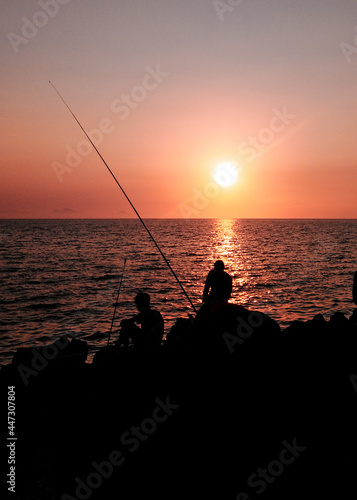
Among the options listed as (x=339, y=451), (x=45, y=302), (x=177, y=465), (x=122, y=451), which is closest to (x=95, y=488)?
(x=122, y=451)

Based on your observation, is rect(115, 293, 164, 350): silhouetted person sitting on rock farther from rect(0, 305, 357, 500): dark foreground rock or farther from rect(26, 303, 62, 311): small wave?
rect(26, 303, 62, 311): small wave

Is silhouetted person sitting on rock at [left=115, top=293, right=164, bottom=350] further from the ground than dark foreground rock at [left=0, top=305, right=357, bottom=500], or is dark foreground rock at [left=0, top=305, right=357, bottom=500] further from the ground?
silhouetted person sitting on rock at [left=115, top=293, right=164, bottom=350]

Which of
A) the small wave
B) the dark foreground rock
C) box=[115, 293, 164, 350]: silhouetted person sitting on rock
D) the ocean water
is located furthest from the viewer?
the small wave

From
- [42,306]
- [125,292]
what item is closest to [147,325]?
[42,306]

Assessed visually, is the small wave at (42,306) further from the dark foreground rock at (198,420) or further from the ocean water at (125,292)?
the dark foreground rock at (198,420)

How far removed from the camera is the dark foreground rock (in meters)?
4.45

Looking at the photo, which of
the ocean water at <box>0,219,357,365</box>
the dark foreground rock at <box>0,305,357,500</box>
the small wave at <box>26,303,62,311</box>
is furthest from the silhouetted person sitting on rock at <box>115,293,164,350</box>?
the small wave at <box>26,303,62,311</box>

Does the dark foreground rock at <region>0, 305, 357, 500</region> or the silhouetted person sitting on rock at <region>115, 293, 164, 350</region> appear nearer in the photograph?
the dark foreground rock at <region>0, 305, 357, 500</region>

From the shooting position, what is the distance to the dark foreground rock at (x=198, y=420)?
4.45 m

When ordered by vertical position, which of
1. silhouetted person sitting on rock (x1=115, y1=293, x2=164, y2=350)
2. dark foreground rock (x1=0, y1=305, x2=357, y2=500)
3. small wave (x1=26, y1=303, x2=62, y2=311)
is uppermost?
small wave (x1=26, y1=303, x2=62, y2=311)

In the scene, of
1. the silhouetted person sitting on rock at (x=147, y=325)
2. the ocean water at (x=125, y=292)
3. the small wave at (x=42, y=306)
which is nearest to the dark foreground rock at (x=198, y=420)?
the silhouetted person sitting on rock at (x=147, y=325)

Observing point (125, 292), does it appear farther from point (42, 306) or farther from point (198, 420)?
point (198, 420)

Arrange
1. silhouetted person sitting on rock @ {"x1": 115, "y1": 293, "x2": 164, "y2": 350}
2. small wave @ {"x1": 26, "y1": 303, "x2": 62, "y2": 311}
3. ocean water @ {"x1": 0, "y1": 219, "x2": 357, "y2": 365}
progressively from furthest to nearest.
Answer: small wave @ {"x1": 26, "y1": 303, "x2": 62, "y2": 311}
ocean water @ {"x1": 0, "y1": 219, "x2": 357, "y2": 365}
silhouetted person sitting on rock @ {"x1": 115, "y1": 293, "x2": 164, "y2": 350}

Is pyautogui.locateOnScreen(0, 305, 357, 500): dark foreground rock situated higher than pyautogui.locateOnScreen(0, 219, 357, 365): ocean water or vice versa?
pyautogui.locateOnScreen(0, 219, 357, 365): ocean water
